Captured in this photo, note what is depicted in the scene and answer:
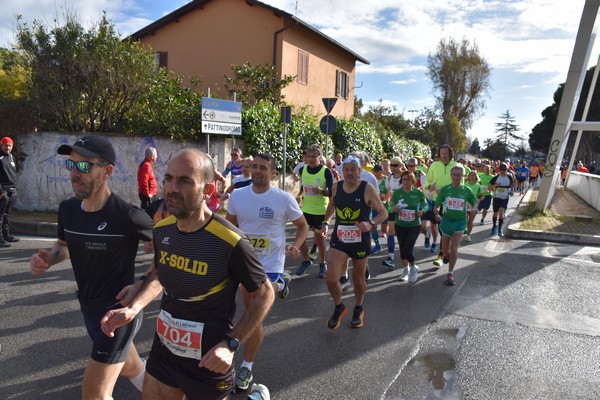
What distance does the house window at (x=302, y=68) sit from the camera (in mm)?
22797

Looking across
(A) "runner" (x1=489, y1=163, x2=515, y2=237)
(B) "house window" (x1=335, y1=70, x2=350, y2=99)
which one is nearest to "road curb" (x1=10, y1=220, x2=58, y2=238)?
(A) "runner" (x1=489, y1=163, x2=515, y2=237)

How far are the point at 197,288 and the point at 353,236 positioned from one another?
3081mm

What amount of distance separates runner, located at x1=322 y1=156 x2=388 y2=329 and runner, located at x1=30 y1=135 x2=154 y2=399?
105 inches

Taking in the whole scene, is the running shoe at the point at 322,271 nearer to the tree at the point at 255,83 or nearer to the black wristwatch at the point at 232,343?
the black wristwatch at the point at 232,343

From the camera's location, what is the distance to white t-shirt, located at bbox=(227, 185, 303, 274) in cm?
433

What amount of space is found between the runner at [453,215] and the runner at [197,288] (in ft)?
18.0

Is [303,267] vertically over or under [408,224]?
under

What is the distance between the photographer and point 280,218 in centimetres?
441

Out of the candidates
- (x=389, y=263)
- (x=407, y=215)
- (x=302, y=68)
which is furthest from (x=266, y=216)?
(x=302, y=68)

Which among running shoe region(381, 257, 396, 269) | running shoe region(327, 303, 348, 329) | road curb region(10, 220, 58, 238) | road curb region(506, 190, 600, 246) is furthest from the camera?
road curb region(506, 190, 600, 246)

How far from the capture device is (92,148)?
9.06ft

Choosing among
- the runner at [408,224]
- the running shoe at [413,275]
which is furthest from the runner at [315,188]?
the running shoe at [413,275]

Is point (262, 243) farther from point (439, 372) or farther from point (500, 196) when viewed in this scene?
point (500, 196)

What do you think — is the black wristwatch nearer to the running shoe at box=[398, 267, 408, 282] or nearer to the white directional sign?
the running shoe at box=[398, 267, 408, 282]
